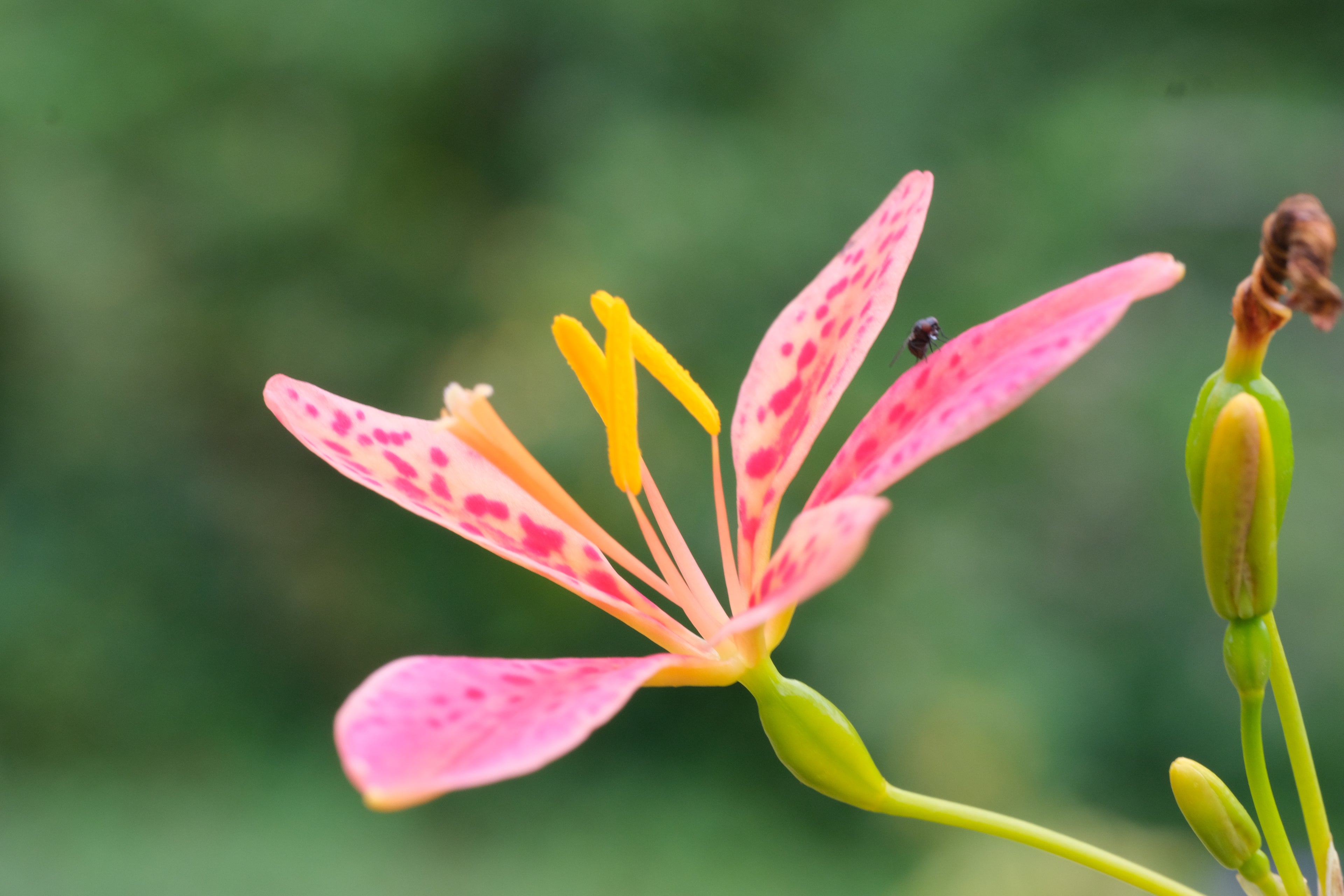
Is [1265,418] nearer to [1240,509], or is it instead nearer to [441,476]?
[1240,509]

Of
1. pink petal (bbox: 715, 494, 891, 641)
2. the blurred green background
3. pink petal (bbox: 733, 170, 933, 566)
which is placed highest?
the blurred green background

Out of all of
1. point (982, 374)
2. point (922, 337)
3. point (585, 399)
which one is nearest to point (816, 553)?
point (982, 374)

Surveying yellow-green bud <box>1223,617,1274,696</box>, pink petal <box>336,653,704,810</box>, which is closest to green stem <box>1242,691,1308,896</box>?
yellow-green bud <box>1223,617,1274,696</box>

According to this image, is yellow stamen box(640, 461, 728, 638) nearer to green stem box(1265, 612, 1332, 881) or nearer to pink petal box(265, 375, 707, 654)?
pink petal box(265, 375, 707, 654)

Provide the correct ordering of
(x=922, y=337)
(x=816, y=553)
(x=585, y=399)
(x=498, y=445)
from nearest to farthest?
(x=816, y=553)
(x=498, y=445)
(x=922, y=337)
(x=585, y=399)

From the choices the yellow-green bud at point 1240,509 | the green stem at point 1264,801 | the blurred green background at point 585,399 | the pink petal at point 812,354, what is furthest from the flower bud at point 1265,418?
the blurred green background at point 585,399

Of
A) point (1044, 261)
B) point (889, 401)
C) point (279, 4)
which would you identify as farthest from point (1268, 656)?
point (279, 4)
